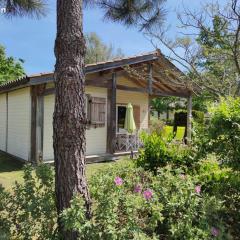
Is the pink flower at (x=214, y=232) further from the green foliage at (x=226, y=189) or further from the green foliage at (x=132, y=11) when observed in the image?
the green foliage at (x=132, y=11)

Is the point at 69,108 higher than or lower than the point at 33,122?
higher

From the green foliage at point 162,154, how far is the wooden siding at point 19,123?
6.57 metres

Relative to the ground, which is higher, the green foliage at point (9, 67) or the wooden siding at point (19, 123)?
the green foliage at point (9, 67)

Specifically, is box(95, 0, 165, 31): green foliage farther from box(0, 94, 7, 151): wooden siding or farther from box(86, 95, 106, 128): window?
box(0, 94, 7, 151): wooden siding

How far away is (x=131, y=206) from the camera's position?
3227mm

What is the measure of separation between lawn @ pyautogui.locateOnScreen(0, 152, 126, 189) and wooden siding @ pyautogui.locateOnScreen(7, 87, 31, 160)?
0.37 m

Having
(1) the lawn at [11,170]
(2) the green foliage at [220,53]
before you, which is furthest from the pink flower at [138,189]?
(1) the lawn at [11,170]

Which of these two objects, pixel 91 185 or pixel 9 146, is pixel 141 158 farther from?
pixel 9 146

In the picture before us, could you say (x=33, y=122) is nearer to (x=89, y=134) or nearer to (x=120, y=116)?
(x=89, y=134)

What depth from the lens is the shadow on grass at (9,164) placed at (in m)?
10.6

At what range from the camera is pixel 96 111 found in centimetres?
1360

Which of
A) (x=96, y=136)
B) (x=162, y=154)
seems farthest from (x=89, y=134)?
(x=162, y=154)

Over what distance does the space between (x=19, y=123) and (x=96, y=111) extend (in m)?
2.99

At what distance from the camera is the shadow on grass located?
1057cm
